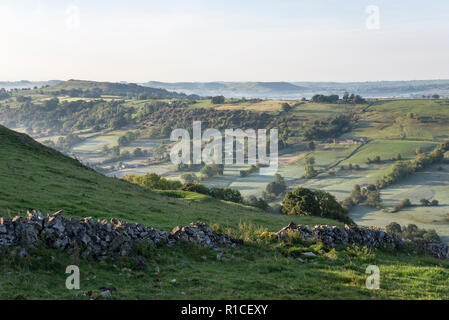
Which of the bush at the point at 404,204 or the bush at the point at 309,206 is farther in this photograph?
the bush at the point at 404,204

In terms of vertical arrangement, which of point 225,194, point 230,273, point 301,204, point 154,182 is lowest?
point 225,194

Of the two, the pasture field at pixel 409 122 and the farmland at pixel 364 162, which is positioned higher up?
the pasture field at pixel 409 122

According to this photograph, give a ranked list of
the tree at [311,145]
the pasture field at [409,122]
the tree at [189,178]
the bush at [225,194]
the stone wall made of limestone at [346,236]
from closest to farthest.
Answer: the stone wall made of limestone at [346,236] → the bush at [225,194] → the tree at [189,178] → the pasture field at [409,122] → the tree at [311,145]

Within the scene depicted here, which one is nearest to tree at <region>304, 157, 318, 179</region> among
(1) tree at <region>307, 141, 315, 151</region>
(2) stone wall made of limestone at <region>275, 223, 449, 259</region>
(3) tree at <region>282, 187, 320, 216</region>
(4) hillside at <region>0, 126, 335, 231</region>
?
(1) tree at <region>307, 141, 315, 151</region>

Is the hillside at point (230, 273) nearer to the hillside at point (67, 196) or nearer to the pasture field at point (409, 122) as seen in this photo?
A: the hillside at point (67, 196)

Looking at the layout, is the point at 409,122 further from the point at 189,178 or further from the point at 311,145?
the point at 189,178

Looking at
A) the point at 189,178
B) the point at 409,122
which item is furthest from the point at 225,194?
the point at 409,122

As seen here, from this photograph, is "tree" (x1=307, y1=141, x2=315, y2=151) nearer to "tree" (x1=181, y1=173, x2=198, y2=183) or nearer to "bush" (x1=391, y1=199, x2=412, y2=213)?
"tree" (x1=181, y1=173, x2=198, y2=183)

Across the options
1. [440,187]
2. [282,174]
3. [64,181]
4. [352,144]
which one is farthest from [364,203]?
[64,181]

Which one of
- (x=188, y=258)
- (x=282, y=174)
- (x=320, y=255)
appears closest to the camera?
(x=188, y=258)

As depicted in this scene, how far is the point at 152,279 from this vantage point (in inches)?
420

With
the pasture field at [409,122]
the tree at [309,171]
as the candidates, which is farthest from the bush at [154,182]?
the pasture field at [409,122]
